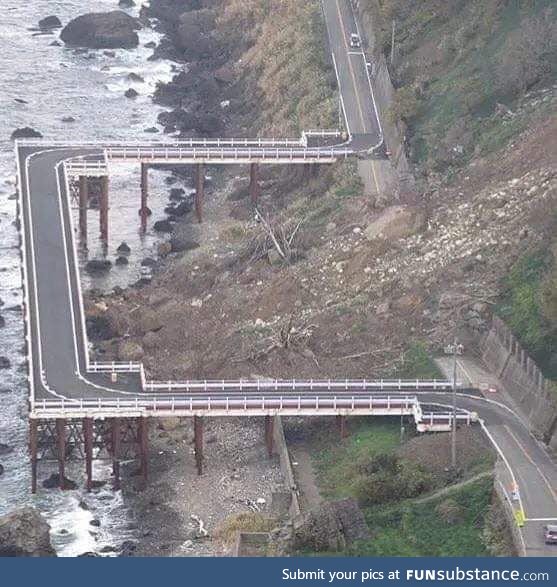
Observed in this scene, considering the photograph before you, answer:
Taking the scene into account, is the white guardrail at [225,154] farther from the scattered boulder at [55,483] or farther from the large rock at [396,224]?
the scattered boulder at [55,483]

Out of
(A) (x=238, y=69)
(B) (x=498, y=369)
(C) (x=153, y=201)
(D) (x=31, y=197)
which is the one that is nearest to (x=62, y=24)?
(A) (x=238, y=69)

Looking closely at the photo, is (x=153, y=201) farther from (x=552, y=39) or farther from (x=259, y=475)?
(x=259, y=475)

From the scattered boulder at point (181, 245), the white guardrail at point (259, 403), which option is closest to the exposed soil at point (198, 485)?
the white guardrail at point (259, 403)

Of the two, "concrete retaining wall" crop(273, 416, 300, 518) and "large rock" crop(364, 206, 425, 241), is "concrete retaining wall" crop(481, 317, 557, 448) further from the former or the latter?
"large rock" crop(364, 206, 425, 241)

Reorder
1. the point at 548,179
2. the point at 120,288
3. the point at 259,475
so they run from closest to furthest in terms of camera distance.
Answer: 1. the point at 259,475
2. the point at 548,179
3. the point at 120,288

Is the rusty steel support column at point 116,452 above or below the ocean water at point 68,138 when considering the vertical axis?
below
